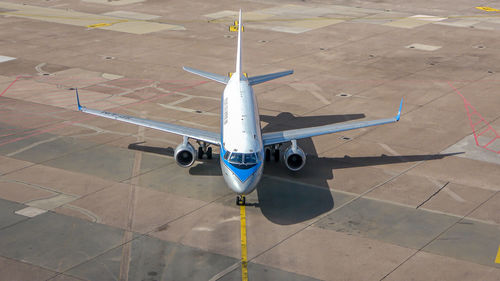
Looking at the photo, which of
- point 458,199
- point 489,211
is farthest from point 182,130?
point 489,211

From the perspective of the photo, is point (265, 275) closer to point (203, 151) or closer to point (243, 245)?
point (243, 245)

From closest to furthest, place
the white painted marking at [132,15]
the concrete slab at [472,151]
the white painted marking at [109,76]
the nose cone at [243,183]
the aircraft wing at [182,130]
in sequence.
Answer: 1. the nose cone at [243,183]
2. the aircraft wing at [182,130]
3. the concrete slab at [472,151]
4. the white painted marking at [109,76]
5. the white painted marking at [132,15]

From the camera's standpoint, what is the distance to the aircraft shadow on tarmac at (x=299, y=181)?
3662 cm

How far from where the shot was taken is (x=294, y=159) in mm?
40625

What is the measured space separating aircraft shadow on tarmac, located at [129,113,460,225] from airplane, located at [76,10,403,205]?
3.47ft

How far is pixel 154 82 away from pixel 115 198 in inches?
985

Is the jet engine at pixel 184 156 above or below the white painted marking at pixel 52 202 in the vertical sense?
above

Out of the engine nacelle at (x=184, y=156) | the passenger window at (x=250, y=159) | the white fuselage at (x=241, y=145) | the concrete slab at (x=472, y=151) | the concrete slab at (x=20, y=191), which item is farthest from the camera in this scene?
the concrete slab at (x=472, y=151)

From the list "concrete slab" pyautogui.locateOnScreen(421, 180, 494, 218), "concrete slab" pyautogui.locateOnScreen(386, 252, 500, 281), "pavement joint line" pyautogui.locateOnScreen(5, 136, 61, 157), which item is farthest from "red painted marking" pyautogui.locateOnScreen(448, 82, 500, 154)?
"pavement joint line" pyautogui.locateOnScreen(5, 136, 61, 157)

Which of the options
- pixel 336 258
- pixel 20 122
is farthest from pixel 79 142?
pixel 336 258

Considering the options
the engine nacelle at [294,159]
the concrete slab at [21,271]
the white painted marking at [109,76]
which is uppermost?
the white painted marking at [109,76]

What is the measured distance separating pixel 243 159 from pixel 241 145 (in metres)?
1.18

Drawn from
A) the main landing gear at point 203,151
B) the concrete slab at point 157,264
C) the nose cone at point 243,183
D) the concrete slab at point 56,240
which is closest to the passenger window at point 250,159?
the nose cone at point 243,183

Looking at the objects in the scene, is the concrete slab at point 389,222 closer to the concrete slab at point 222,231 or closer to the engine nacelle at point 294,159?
the concrete slab at point 222,231
